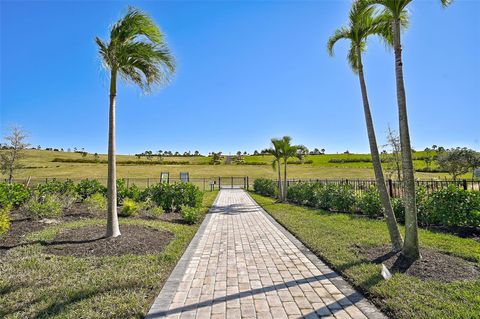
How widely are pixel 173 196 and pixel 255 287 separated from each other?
27.1 feet

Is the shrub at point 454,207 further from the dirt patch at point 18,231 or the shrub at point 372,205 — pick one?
the dirt patch at point 18,231

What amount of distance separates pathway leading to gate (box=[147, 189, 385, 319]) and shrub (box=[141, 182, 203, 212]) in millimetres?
5270

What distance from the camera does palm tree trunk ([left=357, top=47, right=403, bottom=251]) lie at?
17.4 feet

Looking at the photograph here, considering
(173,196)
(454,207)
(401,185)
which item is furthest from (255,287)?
(401,185)

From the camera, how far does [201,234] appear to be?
7.77m

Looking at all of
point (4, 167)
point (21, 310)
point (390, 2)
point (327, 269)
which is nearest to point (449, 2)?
point (390, 2)

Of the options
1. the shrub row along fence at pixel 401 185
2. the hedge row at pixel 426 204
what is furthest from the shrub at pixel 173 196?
the shrub row along fence at pixel 401 185

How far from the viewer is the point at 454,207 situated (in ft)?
23.6

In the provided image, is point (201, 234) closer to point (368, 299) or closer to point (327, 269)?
point (327, 269)

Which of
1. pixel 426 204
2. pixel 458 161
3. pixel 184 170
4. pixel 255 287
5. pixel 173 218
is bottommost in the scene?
pixel 173 218

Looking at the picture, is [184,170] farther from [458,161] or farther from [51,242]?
[51,242]

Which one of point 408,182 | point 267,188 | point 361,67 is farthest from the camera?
point 267,188

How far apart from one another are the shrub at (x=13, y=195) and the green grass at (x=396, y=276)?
8902 millimetres

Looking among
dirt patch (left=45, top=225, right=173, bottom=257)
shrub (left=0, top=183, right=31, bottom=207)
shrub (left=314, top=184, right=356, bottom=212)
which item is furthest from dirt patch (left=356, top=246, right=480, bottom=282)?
shrub (left=0, top=183, right=31, bottom=207)
